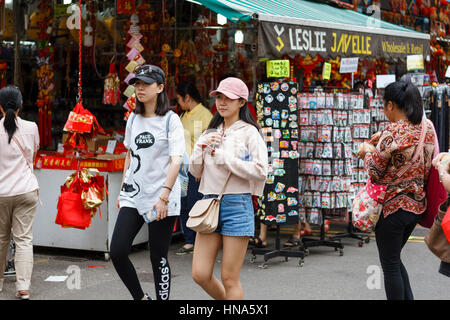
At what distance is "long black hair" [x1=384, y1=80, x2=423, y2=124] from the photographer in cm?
485

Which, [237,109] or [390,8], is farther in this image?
[390,8]

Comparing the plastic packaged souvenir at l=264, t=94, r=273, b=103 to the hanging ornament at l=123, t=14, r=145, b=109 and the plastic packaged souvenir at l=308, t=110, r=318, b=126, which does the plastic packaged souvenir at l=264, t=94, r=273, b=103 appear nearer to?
the plastic packaged souvenir at l=308, t=110, r=318, b=126

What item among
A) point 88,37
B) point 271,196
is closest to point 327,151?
point 271,196

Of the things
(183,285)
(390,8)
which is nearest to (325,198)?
(183,285)

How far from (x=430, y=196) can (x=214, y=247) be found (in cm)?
164

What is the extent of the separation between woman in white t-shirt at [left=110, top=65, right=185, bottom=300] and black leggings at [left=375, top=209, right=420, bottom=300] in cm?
155

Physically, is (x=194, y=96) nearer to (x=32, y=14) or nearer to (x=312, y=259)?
(x=312, y=259)

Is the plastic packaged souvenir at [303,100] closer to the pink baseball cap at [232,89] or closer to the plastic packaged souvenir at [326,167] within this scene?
the plastic packaged souvenir at [326,167]

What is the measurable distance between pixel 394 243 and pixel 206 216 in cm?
143

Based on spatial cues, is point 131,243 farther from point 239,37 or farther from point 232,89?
point 239,37

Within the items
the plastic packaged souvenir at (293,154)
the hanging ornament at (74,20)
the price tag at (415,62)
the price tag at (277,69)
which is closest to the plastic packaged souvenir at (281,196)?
the plastic packaged souvenir at (293,154)

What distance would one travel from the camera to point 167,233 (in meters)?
5.06

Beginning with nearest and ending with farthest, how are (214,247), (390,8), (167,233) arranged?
(214,247) < (167,233) < (390,8)

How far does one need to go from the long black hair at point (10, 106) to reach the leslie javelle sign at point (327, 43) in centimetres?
258
